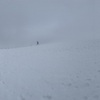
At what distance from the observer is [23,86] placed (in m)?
7.78

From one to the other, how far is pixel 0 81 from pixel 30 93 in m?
2.65

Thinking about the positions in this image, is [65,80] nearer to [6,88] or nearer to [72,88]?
[72,88]

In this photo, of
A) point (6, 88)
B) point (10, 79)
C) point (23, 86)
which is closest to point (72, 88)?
point (23, 86)

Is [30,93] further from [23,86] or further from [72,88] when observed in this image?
[72,88]

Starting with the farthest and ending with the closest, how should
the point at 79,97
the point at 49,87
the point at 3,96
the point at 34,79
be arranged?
1. the point at 34,79
2. the point at 49,87
3. the point at 3,96
4. the point at 79,97

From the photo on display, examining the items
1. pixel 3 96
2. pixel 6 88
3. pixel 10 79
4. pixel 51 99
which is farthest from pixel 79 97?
pixel 10 79

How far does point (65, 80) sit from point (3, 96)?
2.68m

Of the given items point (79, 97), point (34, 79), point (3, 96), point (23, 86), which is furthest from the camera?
point (34, 79)

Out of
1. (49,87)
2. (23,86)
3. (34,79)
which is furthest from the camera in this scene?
(34,79)

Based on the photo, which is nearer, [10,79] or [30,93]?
[30,93]

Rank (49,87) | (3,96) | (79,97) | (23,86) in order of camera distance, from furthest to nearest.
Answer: (23,86)
(49,87)
(3,96)
(79,97)

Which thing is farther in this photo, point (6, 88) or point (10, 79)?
point (10, 79)

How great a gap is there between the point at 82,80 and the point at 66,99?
1942mm

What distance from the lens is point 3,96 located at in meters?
6.70
